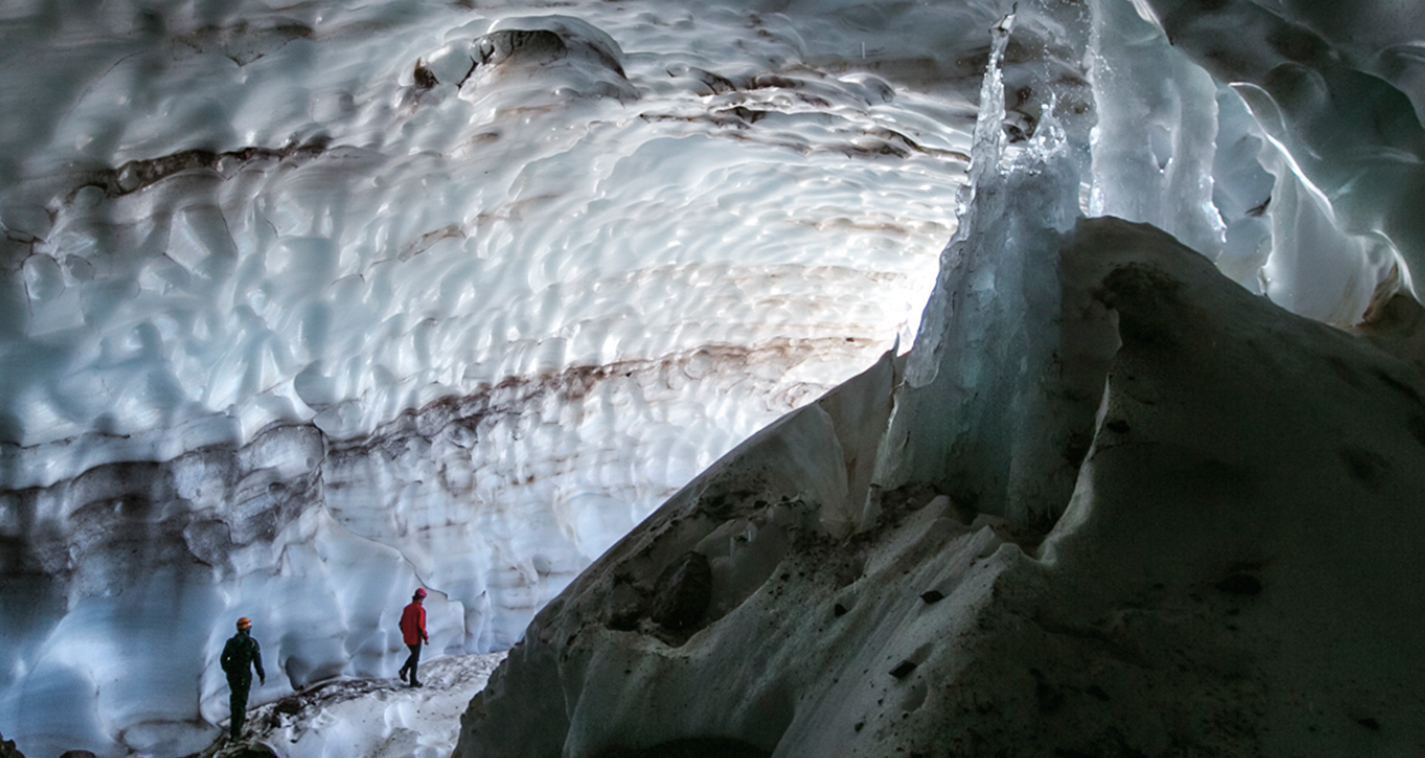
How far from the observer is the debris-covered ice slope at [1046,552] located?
1.61m

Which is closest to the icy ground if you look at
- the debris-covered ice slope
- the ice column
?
the debris-covered ice slope

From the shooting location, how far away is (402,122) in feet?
12.4

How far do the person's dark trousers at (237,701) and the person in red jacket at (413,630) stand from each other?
89cm

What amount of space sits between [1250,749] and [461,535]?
476 centimetres

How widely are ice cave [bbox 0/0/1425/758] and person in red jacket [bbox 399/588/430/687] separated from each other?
16 cm

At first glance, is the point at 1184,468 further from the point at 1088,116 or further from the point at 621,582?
the point at 1088,116

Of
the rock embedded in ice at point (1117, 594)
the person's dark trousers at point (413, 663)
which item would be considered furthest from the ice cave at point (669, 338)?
the person's dark trousers at point (413, 663)

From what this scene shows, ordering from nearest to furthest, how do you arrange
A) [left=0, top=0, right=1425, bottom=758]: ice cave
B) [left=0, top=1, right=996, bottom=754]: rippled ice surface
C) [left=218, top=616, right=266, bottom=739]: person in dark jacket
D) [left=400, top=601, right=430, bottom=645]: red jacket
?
[left=0, top=0, right=1425, bottom=758]: ice cave → [left=0, top=1, right=996, bottom=754]: rippled ice surface → [left=218, top=616, right=266, bottom=739]: person in dark jacket → [left=400, top=601, right=430, bottom=645]: red jacket

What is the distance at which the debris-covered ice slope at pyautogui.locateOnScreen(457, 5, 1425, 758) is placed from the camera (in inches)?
63.5

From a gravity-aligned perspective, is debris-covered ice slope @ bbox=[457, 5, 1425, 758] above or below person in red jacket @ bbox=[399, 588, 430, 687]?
above

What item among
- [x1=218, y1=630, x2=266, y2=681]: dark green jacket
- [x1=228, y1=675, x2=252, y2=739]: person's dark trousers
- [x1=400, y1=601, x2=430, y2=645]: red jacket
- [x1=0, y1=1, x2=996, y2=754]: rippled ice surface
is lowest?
[x1=400, y1=601, x2=430, y2=645]: red jacket

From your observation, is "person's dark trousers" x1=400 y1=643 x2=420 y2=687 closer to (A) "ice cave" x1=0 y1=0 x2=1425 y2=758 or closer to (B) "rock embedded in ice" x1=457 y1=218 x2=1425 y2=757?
(A) "ice cave" x1=0 y1=0 x2=1425 y2=758

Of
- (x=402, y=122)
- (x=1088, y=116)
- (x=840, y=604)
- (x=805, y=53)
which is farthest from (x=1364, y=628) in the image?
Answer: (x=402, y=122)

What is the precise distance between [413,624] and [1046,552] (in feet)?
13.3
